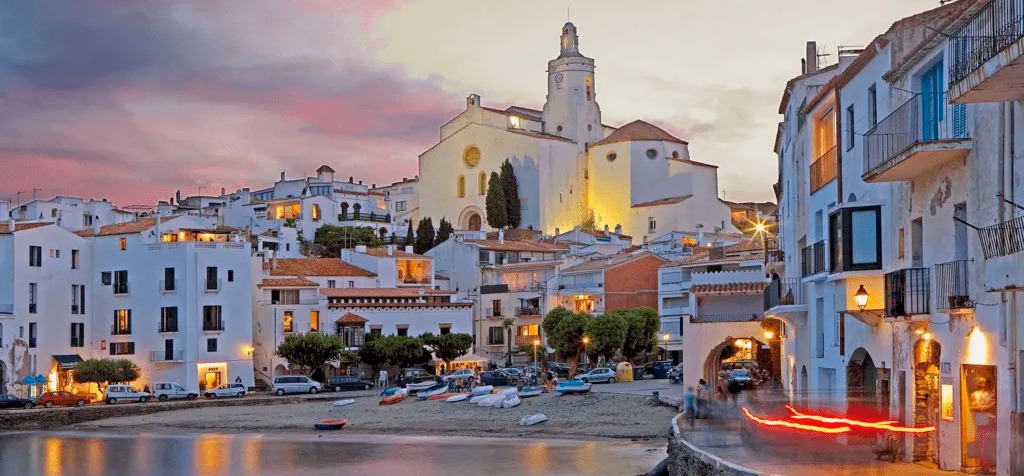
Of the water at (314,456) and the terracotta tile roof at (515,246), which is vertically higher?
the terracotta tile roof at (515,246)

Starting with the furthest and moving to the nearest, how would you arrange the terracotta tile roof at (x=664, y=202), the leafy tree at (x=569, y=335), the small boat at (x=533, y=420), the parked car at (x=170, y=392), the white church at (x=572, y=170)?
the white church at (x=572, y=170) < the terracotta tile roof at (x=664, y=202) < the leafy tree at (x=569, y=335) < the parked car at (x=170, y=392) < the small boat at (x=533, y=420)

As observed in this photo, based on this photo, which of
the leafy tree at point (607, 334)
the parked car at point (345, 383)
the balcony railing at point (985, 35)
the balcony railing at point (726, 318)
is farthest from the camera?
the leafy tree at point (607, 334)

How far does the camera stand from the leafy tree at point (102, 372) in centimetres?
6209

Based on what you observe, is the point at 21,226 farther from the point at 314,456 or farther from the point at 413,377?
the point at 314,456

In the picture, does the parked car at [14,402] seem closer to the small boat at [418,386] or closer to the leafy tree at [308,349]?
the leafy tree at [308,349]

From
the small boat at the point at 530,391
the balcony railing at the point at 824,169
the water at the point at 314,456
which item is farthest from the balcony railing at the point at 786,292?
the small boat at the point at 530,391

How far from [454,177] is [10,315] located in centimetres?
6606

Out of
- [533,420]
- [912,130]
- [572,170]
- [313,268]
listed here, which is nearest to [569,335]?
[313,268]

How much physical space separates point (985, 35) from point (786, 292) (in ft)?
57.7

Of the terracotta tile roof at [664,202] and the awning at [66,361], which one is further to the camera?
the terracotta tile roof at [664,202]

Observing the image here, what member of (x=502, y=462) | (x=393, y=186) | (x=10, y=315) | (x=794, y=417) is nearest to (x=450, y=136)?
(x=393, y=186)

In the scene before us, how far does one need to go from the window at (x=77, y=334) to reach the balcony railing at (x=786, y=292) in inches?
1717

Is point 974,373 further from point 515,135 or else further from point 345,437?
point 515,135

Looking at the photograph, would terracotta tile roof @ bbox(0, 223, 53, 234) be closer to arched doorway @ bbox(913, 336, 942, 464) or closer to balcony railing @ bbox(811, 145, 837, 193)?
balcony railing @ bbox(811, 145, 837, 193)
